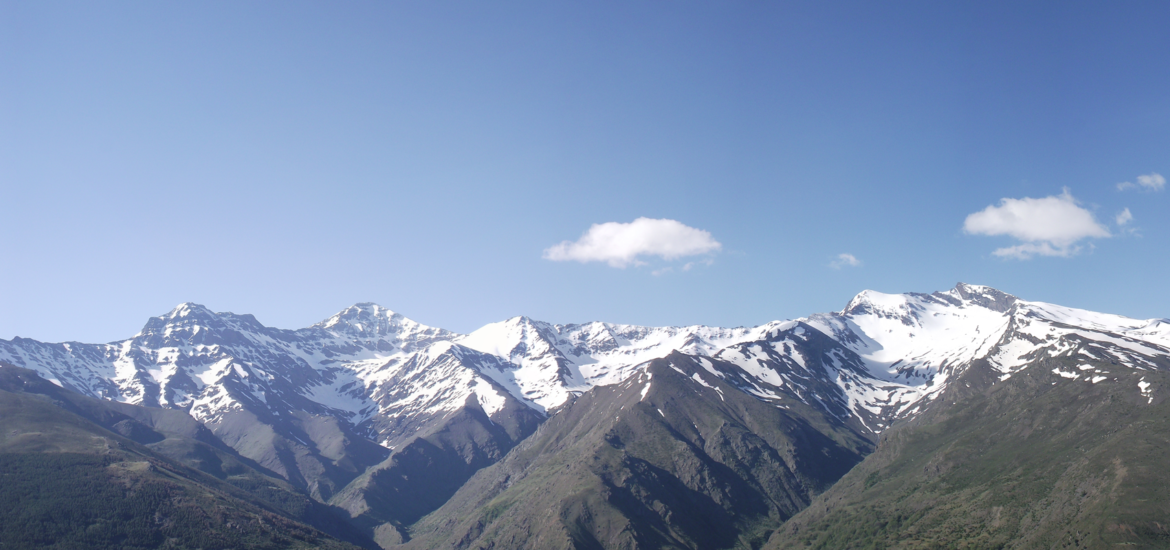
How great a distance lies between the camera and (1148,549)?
199m
